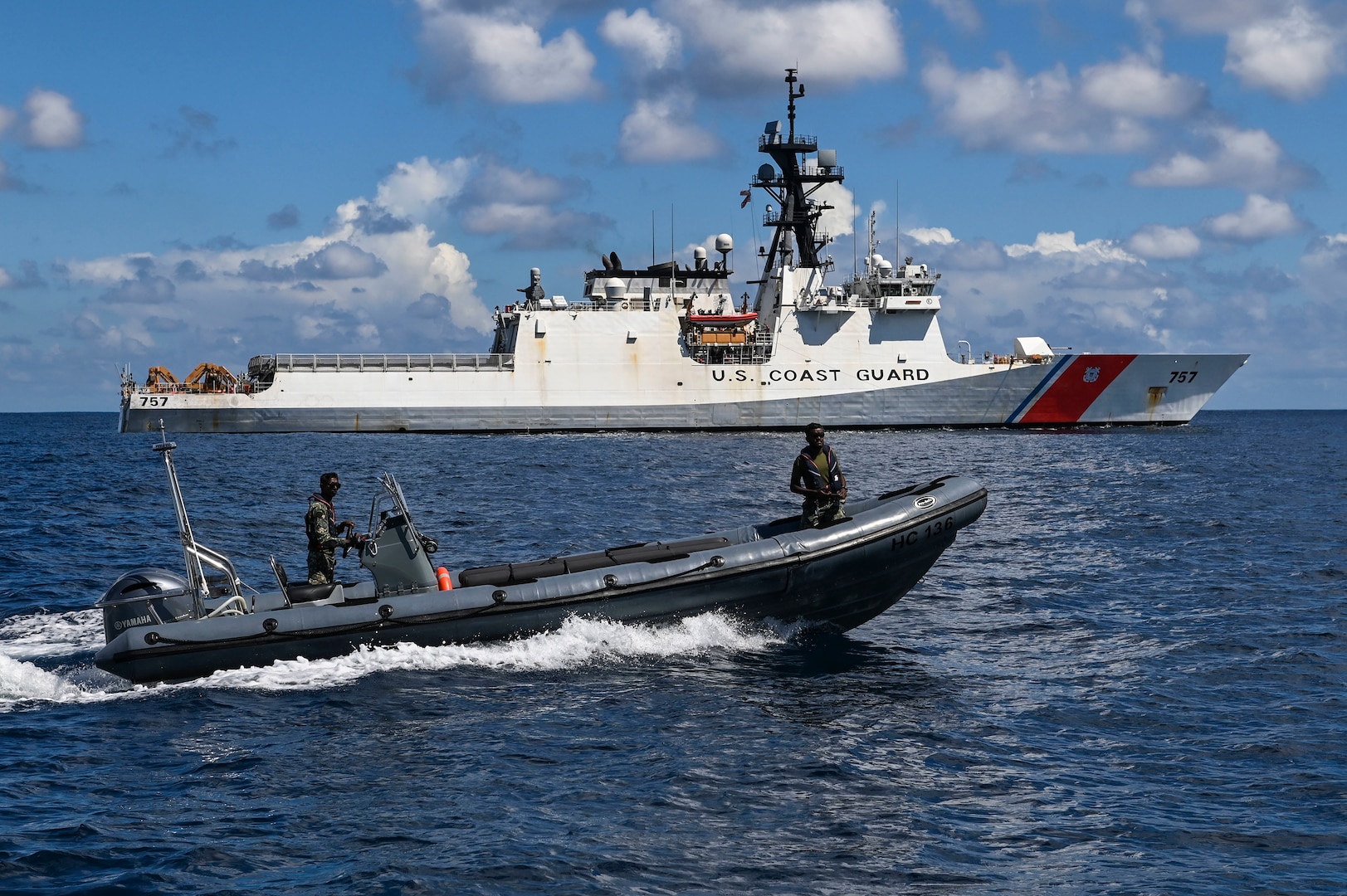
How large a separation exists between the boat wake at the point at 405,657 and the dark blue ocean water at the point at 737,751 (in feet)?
0.11

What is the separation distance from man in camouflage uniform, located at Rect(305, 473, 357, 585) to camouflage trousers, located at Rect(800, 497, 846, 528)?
4.66 m

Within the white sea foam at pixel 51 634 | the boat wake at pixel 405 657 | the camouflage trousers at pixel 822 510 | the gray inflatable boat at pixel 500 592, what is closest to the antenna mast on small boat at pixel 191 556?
the gray inflatable boat at pixel 500 592

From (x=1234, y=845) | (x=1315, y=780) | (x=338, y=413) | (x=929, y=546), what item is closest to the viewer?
(x=1234, y=845)

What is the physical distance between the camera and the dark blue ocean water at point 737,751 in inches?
265

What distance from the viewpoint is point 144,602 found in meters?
10.6

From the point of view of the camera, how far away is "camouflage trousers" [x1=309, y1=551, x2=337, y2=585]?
11.2 metres

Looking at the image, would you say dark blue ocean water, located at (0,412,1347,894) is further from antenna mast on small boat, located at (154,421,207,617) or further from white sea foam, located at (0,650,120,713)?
antenna mast on small boat, located at (154,421,207,617)

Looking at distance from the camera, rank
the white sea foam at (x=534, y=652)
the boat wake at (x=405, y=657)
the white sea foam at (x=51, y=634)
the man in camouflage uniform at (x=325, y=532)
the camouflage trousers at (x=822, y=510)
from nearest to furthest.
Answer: the boat wake at (x=405, y=657) < the white sea foam at (x=534, y=652) < the man in camouflage uniform at (x=325, y=532) < the white sea foam at (x=51, y=634) < the camouflage trousers at (x=822, y=510)

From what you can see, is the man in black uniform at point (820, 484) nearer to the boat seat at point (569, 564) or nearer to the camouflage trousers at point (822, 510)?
the camouflage trousers at point (822, 510)

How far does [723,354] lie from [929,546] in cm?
3911

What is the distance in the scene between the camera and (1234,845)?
23.2ft

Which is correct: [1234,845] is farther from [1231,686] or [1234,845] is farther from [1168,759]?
[1231,686]

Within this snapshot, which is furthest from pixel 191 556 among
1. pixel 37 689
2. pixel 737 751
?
pixel 737 751

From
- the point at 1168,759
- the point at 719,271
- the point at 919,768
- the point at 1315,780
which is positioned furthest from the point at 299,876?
the point at 719,271
